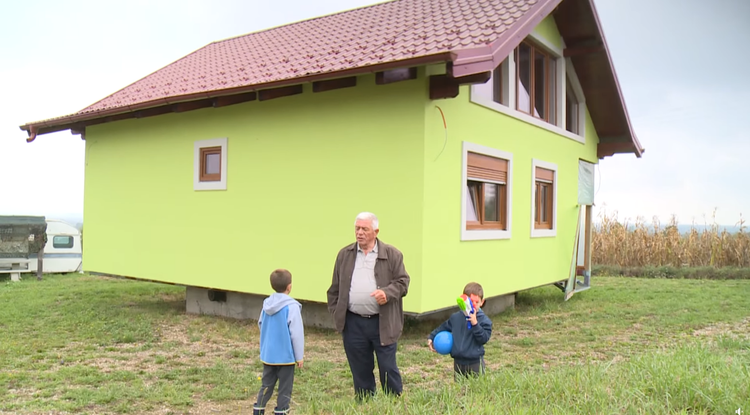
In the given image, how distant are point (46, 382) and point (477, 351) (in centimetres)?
462

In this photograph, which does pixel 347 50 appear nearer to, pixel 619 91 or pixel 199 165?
pixel 199 165

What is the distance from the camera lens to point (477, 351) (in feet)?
16.6

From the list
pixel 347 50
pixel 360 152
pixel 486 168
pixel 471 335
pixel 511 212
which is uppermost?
pixel 347 50

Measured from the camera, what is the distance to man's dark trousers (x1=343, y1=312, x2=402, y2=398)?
511 cm

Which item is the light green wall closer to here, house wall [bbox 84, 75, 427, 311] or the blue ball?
house wall [bbox 84, 75, 427, 311]

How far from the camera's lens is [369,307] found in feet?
16.7

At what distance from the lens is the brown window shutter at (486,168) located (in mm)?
9242

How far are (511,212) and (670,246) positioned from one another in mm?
12581

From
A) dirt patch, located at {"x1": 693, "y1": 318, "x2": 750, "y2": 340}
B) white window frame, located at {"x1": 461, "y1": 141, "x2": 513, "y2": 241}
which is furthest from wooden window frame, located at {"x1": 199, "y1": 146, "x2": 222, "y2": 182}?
dirt patch, located at {"x1": 693, "y1": 318, "x2": 750, "y2": 340}

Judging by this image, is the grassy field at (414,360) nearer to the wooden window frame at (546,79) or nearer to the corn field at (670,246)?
the wooden window frame at (546,79)

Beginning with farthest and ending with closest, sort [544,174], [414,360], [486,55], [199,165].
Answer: [544,174], [199,165], [414,360], [486,55]

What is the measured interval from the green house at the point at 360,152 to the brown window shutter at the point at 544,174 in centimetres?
7

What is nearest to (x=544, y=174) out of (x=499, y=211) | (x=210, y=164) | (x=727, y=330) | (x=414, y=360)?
(x=499, y=211)

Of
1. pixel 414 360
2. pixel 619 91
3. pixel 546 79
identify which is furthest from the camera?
pixel 619 91
